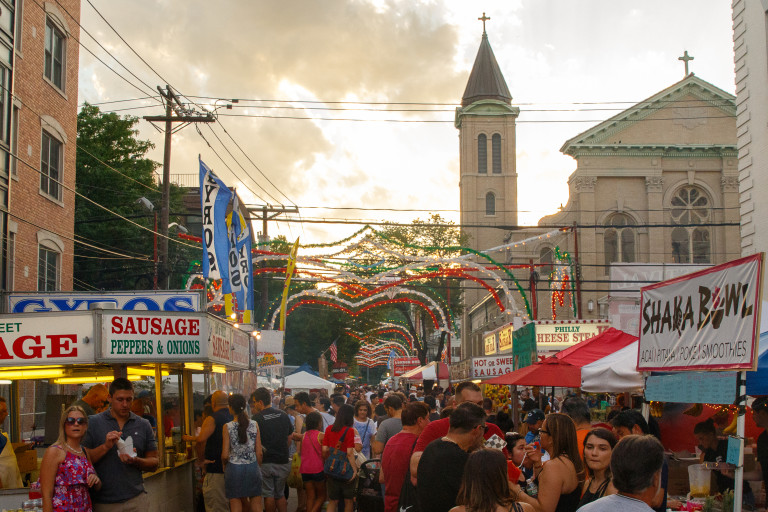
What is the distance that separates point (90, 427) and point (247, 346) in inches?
267

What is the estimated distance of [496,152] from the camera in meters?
74.4

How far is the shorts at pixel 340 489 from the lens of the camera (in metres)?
11.3

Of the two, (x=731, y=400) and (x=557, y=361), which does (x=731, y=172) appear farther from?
(x=731, y=400)

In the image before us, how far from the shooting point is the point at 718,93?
178 ft

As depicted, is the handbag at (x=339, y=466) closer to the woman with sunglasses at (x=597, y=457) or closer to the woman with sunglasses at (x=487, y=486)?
the woman with sunglasses at (x=597, y=457)

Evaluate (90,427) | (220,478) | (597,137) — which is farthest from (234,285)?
(597,137)

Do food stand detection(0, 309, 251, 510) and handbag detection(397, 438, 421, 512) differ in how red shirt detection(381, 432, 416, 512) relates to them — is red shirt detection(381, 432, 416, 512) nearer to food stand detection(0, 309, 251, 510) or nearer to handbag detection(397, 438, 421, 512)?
handbag detection(397, 438, 421, 512)

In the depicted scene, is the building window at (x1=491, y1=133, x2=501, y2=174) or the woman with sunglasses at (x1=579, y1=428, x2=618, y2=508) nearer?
the woman with sunglasses at (x1=579, y1=428, x2=618, y2=508)

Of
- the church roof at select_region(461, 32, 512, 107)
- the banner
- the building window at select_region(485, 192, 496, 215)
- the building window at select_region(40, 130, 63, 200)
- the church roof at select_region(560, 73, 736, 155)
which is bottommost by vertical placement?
the banner

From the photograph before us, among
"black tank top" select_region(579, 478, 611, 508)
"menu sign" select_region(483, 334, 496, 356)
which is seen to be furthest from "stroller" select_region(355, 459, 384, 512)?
"menu sign" select_region(483, 334, 496, 356)

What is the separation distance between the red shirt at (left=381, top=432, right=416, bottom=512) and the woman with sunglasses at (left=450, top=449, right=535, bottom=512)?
3.73m

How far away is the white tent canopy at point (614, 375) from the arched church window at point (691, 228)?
43962mm

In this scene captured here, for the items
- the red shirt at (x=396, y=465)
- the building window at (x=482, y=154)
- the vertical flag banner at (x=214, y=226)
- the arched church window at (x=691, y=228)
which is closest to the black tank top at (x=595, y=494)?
the red shirt at (x=396, y=465)

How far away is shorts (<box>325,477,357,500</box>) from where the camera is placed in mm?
11336
